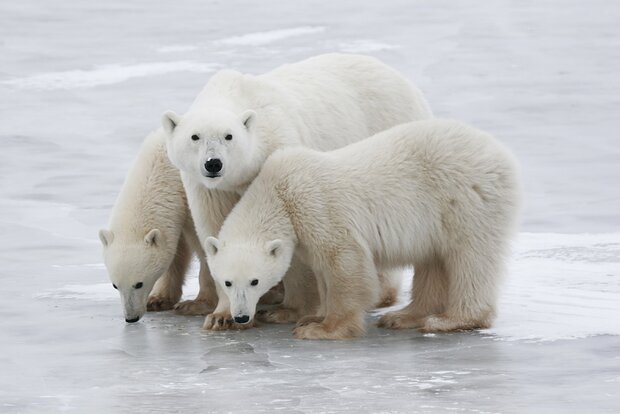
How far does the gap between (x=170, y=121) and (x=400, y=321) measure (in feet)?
4.97

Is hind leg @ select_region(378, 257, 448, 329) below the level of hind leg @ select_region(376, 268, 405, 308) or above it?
above

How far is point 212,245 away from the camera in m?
6.41

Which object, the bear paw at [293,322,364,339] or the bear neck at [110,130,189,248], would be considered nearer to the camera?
the bear paw at [293,322,364,339]

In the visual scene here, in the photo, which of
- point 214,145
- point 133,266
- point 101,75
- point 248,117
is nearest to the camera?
point 214,145

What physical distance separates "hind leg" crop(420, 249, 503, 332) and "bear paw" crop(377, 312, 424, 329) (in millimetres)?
153

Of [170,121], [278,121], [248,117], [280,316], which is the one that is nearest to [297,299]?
[280,316]

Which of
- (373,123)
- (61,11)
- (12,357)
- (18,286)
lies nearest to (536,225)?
(373,123)

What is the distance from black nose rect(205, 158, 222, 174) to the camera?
20.8ft

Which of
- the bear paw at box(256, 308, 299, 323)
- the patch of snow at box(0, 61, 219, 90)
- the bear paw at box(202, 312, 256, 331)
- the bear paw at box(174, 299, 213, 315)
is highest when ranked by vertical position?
the patch of snow at box(0, 61, 219, 90)

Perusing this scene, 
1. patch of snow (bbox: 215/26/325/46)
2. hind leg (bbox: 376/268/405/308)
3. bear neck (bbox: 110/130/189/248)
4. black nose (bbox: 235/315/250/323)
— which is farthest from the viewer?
patch of snow (bbox: 215/26/325/46)

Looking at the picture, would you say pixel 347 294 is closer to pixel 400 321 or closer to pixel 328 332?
pixel 328 332

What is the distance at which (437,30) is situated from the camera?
16016 millimetres

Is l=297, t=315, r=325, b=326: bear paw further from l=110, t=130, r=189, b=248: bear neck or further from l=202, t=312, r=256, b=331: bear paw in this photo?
l=110, t=130, r=189, b=248: bear neck

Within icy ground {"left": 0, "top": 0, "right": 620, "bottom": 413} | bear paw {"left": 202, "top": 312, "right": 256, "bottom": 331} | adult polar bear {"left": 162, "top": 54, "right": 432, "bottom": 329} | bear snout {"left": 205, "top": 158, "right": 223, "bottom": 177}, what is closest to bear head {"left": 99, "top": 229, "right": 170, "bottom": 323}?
icy ground {"left": 0, "top": 0, "right": 620, "bottom": 413}
